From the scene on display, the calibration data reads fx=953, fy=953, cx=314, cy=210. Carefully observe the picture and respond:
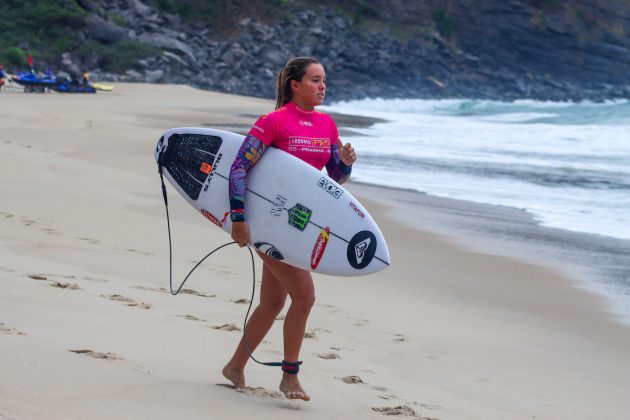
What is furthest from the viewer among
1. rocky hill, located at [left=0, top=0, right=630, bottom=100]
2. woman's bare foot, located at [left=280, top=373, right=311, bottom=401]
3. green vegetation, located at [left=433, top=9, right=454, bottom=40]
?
green vegetation, located at [left=433, top=9, right=454, bottom=40]

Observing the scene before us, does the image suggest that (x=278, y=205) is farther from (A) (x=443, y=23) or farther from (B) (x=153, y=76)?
(A) (x=443, y=23)

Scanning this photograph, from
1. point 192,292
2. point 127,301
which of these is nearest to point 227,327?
point 127,301

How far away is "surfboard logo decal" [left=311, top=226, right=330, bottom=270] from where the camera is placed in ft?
11.8

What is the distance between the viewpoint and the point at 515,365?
4695 mm

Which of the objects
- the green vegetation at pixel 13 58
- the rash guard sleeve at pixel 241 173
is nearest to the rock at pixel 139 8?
the green vegetation at pixel 13 58

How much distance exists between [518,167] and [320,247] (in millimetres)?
12763

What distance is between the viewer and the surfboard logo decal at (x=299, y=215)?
3.64m


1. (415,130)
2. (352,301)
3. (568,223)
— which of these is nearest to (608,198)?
(568,223)

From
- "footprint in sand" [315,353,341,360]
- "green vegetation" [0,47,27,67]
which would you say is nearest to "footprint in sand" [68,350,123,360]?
"footprint in sand" [315,353,341,360]

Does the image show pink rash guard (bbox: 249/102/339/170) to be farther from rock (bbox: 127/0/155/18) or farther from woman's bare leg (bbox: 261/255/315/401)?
rock (bbox: 127/0/155/18)

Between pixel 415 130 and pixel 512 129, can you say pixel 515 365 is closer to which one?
pixel 415 130

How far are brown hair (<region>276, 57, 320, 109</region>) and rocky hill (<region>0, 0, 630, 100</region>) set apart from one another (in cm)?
3654

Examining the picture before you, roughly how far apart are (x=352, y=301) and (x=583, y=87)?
195ft

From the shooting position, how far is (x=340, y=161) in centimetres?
379
